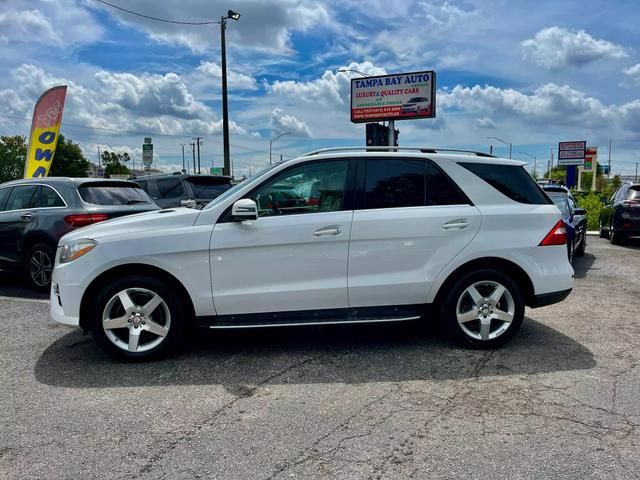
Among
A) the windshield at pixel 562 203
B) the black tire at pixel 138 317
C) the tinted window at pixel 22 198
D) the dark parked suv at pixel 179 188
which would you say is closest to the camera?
the black tire at pixel 138 317

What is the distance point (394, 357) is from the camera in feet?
14.9

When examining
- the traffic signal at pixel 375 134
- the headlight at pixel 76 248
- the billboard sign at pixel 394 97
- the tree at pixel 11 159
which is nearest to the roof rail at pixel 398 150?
the headlight at pixel 76 248

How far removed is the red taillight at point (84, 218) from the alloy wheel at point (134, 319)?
3155 millimetres

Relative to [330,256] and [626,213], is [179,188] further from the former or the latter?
[626,213]

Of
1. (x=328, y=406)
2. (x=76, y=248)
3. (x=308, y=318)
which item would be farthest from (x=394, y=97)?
(x=328, y=406)

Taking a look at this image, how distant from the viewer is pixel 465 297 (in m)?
4.60

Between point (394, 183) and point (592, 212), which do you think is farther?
point (592, 212)

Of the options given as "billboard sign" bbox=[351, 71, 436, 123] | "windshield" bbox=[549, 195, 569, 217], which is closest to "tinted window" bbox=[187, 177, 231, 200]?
"windshield" bbox=[549, 195, 569, 217]

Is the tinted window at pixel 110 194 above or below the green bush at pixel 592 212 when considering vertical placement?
above

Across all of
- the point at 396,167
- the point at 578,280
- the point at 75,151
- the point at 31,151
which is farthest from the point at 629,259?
the point at 75,151

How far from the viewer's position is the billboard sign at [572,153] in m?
34.8

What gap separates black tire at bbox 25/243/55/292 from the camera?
24.4ft

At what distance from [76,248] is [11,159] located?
7540cm

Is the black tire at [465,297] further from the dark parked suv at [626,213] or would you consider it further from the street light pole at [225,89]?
the street light pole at [225,89]
